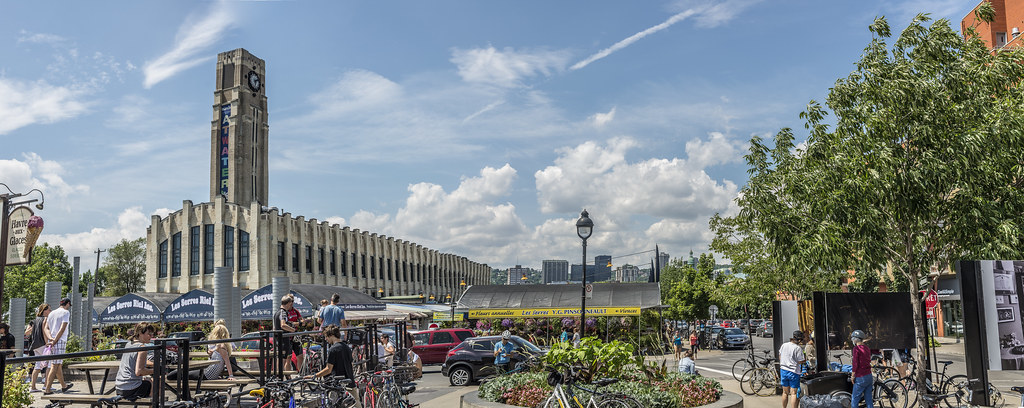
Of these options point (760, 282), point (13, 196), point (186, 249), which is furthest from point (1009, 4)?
point (186, 249)

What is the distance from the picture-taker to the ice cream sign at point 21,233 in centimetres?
1845

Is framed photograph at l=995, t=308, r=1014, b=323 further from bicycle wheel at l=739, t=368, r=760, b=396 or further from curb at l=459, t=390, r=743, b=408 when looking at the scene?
bicycle wheel at l=739, t=368, r=760, b=396

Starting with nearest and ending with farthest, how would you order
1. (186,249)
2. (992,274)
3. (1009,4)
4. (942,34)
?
(992,274) → (942,34) → (1009,4) → (186,249)

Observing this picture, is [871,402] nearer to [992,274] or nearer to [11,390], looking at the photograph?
[992,274]

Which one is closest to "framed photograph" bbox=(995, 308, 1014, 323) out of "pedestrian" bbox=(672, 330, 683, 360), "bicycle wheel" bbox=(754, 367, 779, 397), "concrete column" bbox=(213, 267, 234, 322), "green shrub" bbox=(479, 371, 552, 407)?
"bicycle wheel" bbox=(754, 367, 779, 397)

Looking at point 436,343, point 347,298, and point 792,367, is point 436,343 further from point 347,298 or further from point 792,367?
point 792,367

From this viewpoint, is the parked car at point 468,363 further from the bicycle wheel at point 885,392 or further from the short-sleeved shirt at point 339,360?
the short-sleeved shirt at point 339,360

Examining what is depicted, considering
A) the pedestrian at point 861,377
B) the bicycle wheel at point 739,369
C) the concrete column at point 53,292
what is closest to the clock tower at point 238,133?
the concrete column at point 53,292

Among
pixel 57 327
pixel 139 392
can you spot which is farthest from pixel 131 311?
pixel 139 392

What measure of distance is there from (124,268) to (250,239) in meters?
37.7

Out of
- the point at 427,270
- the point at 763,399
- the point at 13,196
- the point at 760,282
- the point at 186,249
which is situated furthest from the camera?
the point at 427,270

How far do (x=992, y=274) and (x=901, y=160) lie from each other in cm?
224

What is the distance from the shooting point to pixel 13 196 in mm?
18375

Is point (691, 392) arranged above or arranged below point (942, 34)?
below
